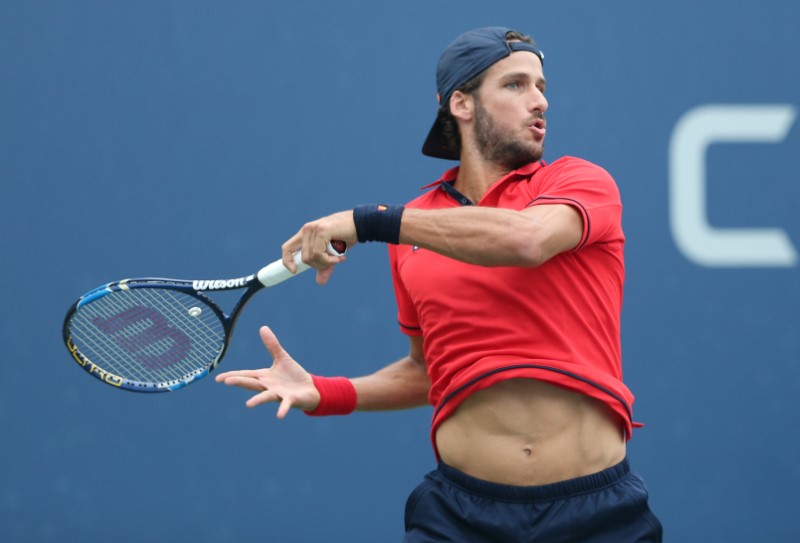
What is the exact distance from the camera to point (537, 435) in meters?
2.49

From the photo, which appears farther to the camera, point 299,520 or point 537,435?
point 299,520

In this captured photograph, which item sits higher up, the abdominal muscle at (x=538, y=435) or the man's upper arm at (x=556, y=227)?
the man's upper arm at (x=556, y=227)

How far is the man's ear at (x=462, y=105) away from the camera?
292 centimetres

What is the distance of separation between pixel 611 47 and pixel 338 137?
1047 millimetres

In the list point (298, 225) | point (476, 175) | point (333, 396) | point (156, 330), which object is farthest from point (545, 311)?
point (298, 225)

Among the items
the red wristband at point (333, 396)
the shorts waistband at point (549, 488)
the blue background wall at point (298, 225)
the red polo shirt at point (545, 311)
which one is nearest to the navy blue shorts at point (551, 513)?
the shorts waistband at point (549, 488)

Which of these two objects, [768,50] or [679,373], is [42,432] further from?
[768,50]

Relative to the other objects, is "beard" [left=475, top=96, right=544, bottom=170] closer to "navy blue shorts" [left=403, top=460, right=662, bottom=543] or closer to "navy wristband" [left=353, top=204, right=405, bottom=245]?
"navy wristband" [left=353, top=204, right=405, bottom=245]

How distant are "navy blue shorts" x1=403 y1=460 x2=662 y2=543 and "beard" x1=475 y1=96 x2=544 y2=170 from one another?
0.76 m

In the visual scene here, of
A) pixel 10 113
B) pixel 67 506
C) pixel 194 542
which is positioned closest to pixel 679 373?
pixel 194 542

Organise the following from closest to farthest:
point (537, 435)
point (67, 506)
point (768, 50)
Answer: point (537, 435)
point (67, 506)
point (768, 50)

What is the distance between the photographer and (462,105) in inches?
116

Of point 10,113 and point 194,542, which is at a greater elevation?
point 10,113

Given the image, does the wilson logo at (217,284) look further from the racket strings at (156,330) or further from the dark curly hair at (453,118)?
the dark curly hair at (453,118)
